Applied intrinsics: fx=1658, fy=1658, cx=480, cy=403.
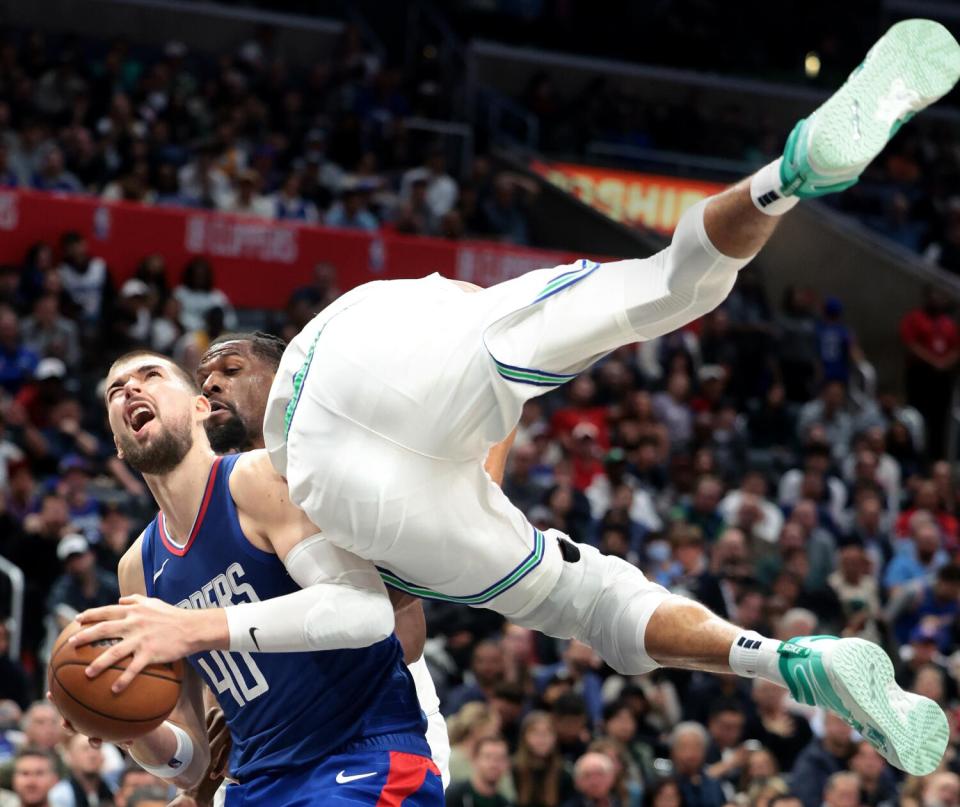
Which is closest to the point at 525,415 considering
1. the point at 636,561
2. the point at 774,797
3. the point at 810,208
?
the point at 636,561

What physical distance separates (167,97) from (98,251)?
2.57m

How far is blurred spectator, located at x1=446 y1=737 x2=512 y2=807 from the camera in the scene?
7.76m

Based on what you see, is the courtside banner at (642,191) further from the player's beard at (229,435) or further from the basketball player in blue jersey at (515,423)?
the basketball player in blue jersey at (515,423)

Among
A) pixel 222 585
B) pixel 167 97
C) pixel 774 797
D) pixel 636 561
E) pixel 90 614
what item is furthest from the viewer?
pixel 167 97

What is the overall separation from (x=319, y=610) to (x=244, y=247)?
8.65m

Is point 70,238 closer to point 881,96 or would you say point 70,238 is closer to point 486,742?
point 486,742

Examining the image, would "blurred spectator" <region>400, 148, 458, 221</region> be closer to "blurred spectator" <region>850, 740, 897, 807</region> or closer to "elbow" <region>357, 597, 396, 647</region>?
"blurred spectator" <region>850, 740, 897, 807</region>

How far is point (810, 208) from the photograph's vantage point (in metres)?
16.3

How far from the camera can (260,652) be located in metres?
4.10

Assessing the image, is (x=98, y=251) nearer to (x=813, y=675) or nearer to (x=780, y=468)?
(x=780, y=468)

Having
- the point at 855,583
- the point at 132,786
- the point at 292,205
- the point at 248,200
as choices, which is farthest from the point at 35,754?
the point at 292,205

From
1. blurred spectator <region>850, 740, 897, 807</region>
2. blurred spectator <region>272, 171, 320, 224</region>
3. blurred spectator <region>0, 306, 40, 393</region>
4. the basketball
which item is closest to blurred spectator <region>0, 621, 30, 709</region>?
blurred spectator <region>0, 306, 40, 393</region>

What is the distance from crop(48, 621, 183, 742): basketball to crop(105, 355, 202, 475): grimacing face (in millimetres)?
552

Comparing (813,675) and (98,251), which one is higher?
(813,675)
